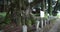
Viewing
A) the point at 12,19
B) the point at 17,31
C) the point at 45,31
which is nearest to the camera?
the point at 17,31

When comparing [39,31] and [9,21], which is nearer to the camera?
[39,31]

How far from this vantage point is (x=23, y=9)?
35.6ft

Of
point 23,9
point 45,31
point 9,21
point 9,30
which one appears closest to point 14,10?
point 23,9

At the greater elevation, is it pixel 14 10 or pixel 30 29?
pixel 14 10

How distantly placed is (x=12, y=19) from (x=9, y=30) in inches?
102

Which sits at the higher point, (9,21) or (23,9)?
(23,9)

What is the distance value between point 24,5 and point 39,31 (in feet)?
7.20

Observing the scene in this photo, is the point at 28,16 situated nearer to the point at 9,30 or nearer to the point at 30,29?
the point at 30,29

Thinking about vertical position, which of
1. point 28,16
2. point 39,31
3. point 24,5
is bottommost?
point 39,31

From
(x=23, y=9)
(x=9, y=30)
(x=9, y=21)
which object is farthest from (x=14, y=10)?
(x=9, y=30)

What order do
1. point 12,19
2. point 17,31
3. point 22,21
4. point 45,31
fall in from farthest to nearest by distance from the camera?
1. point 12,19
2. point 22,21
3. point 45,31
4. point 17,31

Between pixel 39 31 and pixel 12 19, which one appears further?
pixel 12 19

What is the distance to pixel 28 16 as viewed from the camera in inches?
444

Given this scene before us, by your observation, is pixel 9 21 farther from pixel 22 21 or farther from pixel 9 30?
pixel 9 30
